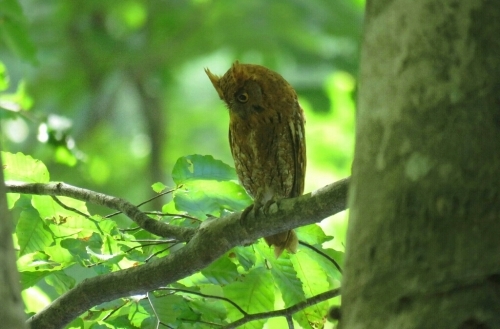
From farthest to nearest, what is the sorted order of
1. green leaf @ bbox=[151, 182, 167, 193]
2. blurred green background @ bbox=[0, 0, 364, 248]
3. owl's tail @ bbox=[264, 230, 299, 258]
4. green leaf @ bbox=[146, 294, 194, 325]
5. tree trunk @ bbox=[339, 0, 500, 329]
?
blurred green background @ bbox=[0, 0, 364, 248] < owl's tail @ bbox=[264, 230, 299, 258] < green leaf @ bbox=[151, 182, 167, 193] < green leaf @ bbox=[146, 294, 194, 325] < tree trunk @ bbox=[339, 0, 500, 329]

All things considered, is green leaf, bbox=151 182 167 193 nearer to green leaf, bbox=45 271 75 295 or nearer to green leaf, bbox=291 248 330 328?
green leaf, bbox=45 271 75 295

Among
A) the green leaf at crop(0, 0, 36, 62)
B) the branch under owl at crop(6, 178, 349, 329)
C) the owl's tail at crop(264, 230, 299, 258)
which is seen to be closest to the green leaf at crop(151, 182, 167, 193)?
the branch under owl at crop(6, 178, 349, 329)

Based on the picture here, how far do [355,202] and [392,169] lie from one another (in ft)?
0.31

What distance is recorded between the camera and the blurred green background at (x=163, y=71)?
575cm

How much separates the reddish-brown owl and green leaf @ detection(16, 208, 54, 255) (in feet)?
4.74

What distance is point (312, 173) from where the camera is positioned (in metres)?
7.42

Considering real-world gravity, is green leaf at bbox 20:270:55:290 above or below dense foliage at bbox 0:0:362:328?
below

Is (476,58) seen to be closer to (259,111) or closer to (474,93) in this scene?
(474,93)

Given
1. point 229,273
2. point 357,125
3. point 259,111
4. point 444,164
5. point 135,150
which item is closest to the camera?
point 444,164

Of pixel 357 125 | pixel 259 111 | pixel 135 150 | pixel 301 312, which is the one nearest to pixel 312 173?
pixel 135 150

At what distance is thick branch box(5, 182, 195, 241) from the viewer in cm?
261

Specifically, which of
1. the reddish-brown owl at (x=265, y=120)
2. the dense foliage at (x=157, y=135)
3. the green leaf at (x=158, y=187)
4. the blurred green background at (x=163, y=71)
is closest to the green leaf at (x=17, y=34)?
the dense foliage at (x=157, y=135)

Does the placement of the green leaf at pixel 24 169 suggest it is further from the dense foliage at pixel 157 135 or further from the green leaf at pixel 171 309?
the green leaf at pixel 171 309

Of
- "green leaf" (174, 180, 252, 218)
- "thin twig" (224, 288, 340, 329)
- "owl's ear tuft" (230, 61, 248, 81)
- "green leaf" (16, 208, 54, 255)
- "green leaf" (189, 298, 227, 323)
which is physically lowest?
"thin twig" (224, 288, 340, 329)
